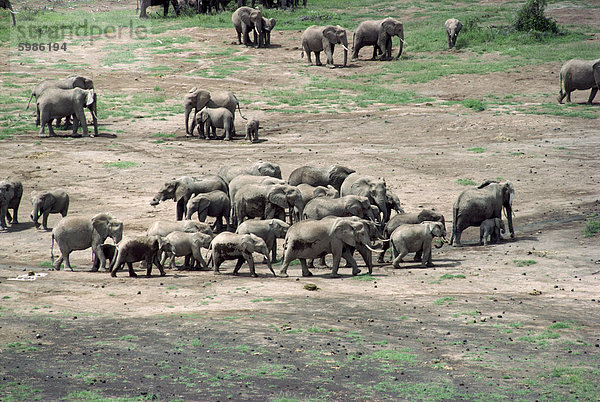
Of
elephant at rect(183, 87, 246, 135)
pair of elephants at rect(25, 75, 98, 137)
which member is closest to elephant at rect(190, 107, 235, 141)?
elephant at rect(183, 87, 246, 135)

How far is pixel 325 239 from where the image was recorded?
53.2 ft

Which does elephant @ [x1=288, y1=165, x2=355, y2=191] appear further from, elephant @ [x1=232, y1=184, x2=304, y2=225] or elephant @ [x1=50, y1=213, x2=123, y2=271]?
elephant @ [x1=50, y1=213, x2=123, y2=271]

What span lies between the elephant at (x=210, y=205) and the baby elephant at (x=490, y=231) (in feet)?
18.2

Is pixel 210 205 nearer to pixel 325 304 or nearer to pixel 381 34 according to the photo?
pixel 325 304

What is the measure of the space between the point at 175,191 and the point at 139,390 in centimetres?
1096

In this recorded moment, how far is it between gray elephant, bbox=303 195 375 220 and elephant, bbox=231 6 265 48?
98.8 feet

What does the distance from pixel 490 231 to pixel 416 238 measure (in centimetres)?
269

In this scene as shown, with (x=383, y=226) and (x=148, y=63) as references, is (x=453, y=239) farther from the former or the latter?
(x=148, y=63)

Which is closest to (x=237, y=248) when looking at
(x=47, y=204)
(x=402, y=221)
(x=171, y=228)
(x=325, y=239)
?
(x=325, y=239)

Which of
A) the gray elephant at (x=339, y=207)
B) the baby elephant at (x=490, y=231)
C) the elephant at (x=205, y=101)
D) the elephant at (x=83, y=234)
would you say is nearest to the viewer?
the elephant at (x=83, y=234)

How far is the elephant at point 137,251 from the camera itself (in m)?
15.9

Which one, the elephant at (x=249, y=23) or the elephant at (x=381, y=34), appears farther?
the elephant at (x=249, y=23)

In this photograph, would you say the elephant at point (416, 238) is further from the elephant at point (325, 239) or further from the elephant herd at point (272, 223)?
the elephant at point (325, 239)

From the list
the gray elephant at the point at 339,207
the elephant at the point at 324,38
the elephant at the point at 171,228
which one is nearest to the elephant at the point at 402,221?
the gray elephant at the point at 339,207
